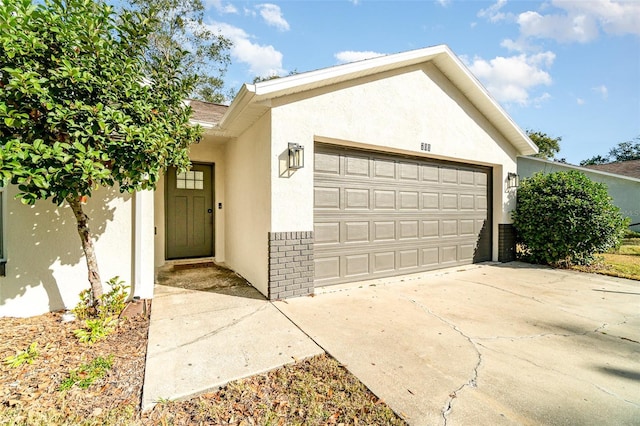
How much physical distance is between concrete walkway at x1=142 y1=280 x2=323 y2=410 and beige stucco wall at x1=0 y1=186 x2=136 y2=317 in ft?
3.10

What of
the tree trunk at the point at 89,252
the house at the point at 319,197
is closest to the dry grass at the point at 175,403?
the tree trunk at the point at 89,252

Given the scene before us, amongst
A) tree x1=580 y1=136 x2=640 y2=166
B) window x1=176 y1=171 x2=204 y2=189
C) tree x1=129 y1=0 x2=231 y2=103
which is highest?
tree x1=129 y1=0 x2=231 y2=103

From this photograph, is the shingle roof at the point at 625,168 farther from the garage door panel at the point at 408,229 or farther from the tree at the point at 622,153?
the tree at the point at 622,153

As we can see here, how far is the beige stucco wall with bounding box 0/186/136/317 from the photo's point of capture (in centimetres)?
335

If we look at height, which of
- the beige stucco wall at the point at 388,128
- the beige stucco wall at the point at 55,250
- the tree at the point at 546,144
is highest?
the tree at the point at 546,144

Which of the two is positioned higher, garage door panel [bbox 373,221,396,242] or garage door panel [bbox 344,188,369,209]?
garage door panel [bbox 344,188,369,209]

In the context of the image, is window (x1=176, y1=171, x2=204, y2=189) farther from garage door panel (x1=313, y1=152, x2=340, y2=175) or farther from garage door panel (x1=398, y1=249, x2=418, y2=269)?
garage door panel (x1=398, y1=249, x2=418, y2=269)

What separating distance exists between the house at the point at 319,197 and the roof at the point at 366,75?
0.03 meters

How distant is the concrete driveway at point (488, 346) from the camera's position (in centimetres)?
193

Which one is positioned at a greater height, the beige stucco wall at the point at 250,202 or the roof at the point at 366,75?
the roof at the point at 366,75

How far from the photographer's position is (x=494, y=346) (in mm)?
2820

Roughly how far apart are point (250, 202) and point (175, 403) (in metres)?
3.48

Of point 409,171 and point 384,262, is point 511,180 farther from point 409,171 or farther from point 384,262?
point 384,262

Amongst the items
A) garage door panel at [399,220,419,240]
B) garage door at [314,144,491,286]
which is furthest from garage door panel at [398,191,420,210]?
garage door panel at [399,220,419,240]
